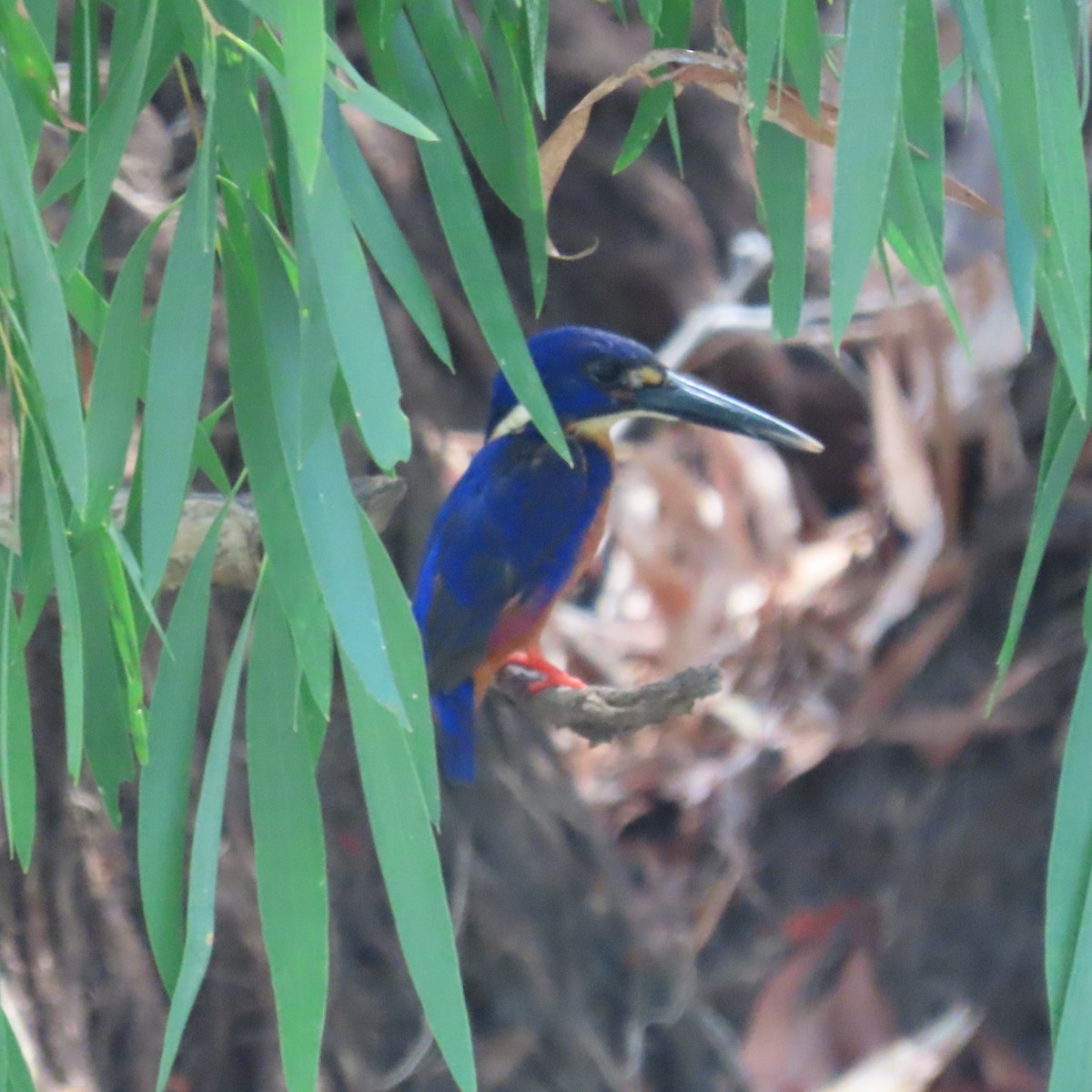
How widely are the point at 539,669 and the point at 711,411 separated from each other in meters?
0.41

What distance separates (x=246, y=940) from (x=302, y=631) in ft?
4.63

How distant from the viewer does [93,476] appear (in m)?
0.85

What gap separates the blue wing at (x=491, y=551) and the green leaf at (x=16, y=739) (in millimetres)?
740

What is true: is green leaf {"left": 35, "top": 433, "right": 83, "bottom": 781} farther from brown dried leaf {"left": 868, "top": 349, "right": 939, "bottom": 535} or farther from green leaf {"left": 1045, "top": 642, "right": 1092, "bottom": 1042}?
brown dried leaf {"left": 868, "top": 349, "right": 939, "bottom": 535}

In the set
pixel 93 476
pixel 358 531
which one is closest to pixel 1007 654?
pixel 358 531

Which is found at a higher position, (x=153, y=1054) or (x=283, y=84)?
(x=283, y=84)

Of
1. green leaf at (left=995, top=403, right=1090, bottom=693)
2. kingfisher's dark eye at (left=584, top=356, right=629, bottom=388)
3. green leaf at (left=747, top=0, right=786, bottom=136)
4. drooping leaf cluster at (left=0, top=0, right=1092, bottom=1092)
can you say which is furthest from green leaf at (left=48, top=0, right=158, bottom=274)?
kingfisher's dark eye at (left=584, top=356, right=629, bottom=388)

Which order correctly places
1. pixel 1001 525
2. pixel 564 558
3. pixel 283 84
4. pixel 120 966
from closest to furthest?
pixel 283 84 < pixel 564 558 < pixel 120 966 < pixel 1001 525

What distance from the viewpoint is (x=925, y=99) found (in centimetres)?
96

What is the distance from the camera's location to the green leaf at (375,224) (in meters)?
0.87

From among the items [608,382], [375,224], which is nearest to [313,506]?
[375,224]

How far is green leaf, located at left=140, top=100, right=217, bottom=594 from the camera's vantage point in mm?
817

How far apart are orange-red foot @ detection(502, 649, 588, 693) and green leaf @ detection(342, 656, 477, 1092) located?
0.95 meters

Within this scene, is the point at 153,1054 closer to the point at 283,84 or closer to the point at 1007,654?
the point at 1007,654
